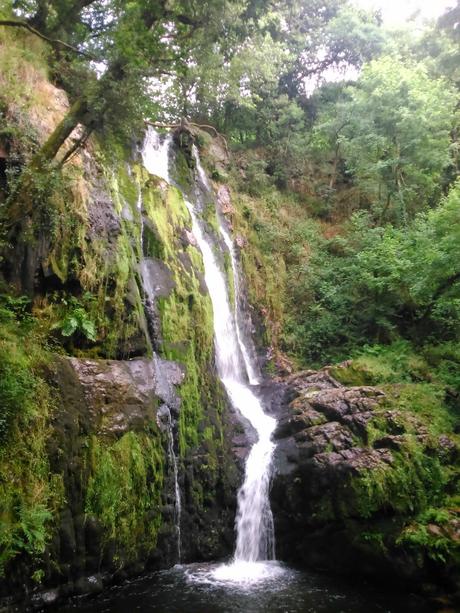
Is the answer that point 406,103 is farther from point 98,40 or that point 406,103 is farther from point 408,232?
point 98,40

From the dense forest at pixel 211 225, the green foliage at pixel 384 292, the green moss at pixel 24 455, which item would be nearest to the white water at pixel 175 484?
the dense forest at pixel 211 225

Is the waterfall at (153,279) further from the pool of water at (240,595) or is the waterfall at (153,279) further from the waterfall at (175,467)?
the pool of water at (240,595)

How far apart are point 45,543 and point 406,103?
16.8 m

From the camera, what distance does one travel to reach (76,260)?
7.68 meters

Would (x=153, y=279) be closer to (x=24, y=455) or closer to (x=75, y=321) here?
(x=75, y=321)

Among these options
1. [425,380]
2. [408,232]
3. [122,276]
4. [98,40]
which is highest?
[98,40]

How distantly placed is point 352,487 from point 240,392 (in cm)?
399

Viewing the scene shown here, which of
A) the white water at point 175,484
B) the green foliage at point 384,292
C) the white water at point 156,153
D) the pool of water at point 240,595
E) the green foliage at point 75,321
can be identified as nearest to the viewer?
the pool of water at point 240,595

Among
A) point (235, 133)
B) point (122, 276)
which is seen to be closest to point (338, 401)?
point (122, 276)

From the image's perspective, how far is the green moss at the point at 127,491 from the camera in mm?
6480

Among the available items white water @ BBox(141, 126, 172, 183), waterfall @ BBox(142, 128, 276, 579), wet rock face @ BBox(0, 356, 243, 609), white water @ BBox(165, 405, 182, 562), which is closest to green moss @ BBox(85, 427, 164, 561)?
wet rock face @ BBox(0, 356, 243, 609)

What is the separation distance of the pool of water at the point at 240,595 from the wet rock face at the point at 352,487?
1.43 feet

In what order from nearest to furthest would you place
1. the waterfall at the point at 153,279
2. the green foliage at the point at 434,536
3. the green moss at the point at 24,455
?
the green moss at the point at 24,455
the green foliage at the point at 434,536
the waterfall at the point at 153,279

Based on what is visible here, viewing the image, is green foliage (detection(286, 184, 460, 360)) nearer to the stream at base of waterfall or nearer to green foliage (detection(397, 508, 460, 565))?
the stream at base of waterfall
